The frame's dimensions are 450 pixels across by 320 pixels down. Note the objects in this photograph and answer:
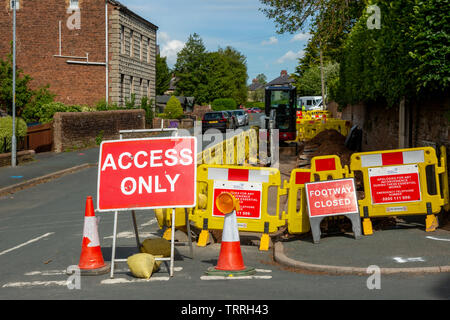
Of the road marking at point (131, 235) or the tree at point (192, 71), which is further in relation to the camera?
the tree at point (192, 71)

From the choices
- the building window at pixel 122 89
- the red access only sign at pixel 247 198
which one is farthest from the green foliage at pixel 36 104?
the red access only sign at pixel 247 198

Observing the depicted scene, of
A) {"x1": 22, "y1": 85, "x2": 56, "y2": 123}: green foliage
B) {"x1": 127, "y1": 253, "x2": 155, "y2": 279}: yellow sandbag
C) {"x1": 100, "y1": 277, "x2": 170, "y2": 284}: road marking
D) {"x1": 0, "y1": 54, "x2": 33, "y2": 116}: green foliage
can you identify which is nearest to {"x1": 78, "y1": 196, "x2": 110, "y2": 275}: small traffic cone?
{"x1": 100, "y1": 277, "x2": 170, "y2": 284}: road marking

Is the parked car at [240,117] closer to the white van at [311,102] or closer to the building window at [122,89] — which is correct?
the white van at [311,102]

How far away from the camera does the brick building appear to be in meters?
40.5

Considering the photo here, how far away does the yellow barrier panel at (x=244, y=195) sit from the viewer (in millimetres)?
8922

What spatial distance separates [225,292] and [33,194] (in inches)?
478

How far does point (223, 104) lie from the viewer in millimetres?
104500

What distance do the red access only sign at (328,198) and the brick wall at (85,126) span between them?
22.9m

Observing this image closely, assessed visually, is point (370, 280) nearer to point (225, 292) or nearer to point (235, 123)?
point (225, 292)

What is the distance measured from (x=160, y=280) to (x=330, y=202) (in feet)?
10.6

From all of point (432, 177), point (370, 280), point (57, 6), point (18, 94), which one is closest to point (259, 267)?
point (370, 280)

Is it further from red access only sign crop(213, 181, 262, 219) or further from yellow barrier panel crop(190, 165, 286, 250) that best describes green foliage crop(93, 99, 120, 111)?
red access only sign crop(213, 181, 262, 219)

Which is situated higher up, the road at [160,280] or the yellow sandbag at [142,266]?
the yellow sandbag at [142,266]
